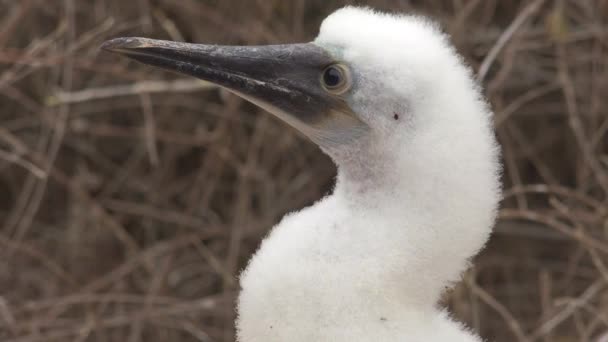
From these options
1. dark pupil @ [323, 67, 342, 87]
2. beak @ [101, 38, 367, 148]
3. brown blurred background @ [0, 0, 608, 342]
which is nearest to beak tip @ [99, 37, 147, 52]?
beak @ [101, 38, 367, 148]

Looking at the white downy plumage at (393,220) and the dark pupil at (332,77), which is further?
the dark pupil at (332,77)

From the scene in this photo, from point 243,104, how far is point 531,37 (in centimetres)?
128

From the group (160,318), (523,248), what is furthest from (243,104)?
(523,248)

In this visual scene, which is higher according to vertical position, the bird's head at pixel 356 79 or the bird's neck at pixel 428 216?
the bird's head at pixel 356 79

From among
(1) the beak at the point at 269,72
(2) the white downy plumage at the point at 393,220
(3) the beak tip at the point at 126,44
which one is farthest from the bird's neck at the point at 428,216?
(3) the beak tip at the point at 126,44

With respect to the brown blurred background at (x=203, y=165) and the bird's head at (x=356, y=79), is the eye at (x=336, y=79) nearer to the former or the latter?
the bird's head at (x=356, y=79)

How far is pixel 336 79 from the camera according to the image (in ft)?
6.68

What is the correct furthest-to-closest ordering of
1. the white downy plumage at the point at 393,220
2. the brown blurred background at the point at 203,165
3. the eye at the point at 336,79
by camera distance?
the brown blurred background at the point at 203,165 < the eye at the point at 336,79 < the white downy plumage at the point at 393,220

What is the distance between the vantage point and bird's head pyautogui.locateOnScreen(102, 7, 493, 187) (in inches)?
75.5

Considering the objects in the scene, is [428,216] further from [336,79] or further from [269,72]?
[269,72]

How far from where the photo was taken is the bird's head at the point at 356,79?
1.92 meters

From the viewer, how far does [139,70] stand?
4.09m

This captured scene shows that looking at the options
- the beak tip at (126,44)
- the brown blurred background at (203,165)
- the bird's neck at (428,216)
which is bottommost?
the bird's neck at (428,216)

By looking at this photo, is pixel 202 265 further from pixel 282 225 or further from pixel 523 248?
pixel 282 225
